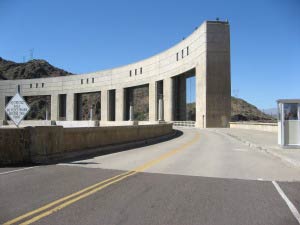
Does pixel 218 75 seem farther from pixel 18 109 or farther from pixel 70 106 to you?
pixel 70 106

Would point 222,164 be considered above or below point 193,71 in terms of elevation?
below

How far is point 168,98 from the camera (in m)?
74.2

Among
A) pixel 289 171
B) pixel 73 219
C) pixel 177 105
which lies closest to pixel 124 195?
pixel 73 219

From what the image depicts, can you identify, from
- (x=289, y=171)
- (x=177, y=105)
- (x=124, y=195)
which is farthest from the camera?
(x=177, y=105)

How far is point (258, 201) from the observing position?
770cm

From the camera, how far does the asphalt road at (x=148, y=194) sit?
20.7 ft

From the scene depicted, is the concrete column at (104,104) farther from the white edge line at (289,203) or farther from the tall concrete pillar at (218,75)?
the white edge line at (289,203)

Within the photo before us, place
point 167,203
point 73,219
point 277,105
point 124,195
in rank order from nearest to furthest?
1. point 73,219
2. point 167,203
3. point 124,195
4. point 277,105

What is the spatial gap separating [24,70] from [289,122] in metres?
179

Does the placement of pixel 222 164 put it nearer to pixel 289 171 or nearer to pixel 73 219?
pixel 289 171

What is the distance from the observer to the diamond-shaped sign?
15461mm

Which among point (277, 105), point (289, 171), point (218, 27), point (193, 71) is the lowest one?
point (289, 171)

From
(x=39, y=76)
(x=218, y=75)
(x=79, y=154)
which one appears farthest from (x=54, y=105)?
(x=79, y=154)

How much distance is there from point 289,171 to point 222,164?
2502mm
